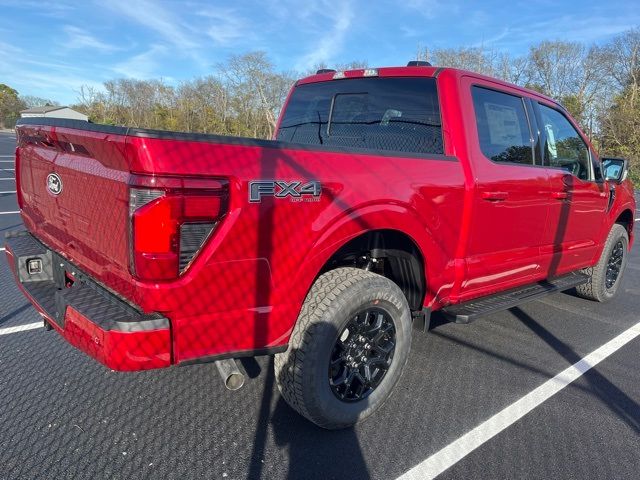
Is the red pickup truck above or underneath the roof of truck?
underneath

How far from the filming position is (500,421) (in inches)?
108

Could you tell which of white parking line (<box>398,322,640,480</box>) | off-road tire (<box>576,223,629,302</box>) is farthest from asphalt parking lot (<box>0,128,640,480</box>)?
off-road tire (<box>576,223,629,302</box>)

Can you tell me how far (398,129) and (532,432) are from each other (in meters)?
2.04

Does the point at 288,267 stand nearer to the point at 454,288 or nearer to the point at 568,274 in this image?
the point at 454,288

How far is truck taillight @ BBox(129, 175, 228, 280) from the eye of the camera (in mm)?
1815

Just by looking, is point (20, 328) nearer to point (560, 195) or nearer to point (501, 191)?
point (501, 191)

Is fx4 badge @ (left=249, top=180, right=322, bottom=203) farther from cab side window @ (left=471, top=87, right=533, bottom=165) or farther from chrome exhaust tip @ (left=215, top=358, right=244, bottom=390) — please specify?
cab side window @ (left=471, top=87, right=533, bottom=165)

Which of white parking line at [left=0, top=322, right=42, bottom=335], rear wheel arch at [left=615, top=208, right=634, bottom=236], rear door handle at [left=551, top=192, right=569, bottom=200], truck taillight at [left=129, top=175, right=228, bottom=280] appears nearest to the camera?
truck taillight at [left=129, top=175, right=228, bottom=280]

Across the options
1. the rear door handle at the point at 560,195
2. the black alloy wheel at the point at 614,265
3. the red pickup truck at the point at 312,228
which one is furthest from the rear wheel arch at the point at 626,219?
the rear door handle at the point at 560,195

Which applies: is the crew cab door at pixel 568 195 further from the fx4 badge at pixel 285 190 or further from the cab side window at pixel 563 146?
the fx4 badge at pixel 285 190

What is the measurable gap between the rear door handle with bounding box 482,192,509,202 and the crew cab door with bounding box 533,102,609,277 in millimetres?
727

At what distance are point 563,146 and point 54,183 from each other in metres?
3.91

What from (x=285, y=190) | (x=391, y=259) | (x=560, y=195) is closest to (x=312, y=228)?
(x=285, y=190)

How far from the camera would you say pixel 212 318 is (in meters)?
2.03
